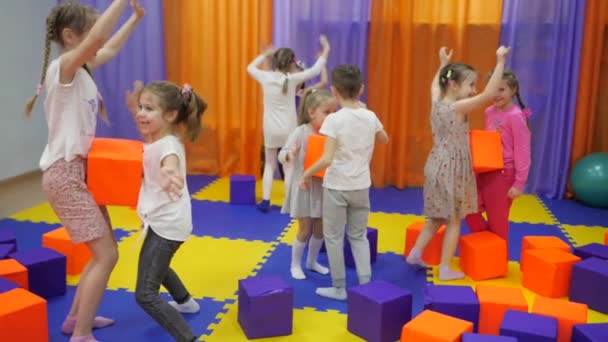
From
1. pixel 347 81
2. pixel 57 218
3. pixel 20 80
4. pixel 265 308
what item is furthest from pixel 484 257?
pixel 20 80

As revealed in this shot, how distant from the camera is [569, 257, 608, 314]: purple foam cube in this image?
3770 mm

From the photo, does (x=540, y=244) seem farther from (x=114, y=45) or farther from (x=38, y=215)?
(x=38, y=215)

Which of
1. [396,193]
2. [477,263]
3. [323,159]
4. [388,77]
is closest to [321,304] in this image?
[323,159]

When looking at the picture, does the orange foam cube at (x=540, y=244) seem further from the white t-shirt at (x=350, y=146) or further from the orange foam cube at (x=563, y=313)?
the white t-shirt at (x=350, y=146)

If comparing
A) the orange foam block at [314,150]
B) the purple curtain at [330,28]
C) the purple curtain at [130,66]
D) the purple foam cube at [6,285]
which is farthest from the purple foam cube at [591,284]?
the purple curtain at [130,66]

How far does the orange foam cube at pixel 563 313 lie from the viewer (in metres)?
3.23

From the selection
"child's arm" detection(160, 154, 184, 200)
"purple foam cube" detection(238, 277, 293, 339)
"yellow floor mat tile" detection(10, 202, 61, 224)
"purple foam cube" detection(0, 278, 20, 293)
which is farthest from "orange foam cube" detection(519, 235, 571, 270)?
"yellow floor mat tile" detection(10, 202, 61, 224)

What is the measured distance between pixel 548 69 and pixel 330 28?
2.28m

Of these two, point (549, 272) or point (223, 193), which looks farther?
point (223, 193)

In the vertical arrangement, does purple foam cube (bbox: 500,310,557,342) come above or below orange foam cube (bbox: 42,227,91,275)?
above

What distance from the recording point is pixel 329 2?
6613 mm

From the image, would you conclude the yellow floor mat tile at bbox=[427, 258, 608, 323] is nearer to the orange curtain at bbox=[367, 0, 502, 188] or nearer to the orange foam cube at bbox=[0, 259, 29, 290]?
the orange curtain at bbox=[367, 0, 502, 188]

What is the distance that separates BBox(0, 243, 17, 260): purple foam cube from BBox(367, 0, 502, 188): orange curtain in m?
3.85

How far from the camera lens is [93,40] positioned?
2.71 metres
